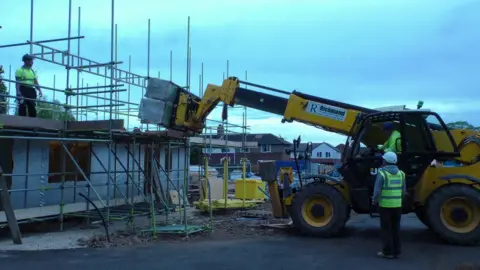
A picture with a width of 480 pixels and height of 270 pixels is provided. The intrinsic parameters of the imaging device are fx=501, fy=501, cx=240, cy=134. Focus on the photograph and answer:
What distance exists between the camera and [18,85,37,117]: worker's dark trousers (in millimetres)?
11258

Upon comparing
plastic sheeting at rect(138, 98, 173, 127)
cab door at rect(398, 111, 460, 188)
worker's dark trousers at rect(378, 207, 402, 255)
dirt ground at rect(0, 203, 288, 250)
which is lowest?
dirt ground at rect(0, 203, 288, 250)

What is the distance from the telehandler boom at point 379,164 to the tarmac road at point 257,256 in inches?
19.7

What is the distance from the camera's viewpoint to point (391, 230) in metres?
8.60

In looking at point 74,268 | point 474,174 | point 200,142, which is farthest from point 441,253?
point 200,142

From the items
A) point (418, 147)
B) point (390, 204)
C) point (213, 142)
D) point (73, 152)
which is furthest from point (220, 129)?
point (390, 204)

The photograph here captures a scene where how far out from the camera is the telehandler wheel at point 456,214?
973 cm

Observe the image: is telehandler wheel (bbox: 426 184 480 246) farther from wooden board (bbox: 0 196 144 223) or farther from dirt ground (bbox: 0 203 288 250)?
wooden board (bbox: 0 196 144 223)

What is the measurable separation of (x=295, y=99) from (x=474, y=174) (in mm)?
4120

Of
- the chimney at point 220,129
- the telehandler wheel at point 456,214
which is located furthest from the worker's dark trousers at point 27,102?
the telehandler wheel at point 456,214

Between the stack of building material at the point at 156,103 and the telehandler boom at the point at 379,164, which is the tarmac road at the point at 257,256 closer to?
the telehandler boom at the point at 379,164

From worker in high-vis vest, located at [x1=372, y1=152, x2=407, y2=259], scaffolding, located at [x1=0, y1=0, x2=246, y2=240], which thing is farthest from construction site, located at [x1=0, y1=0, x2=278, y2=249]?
worker in high-vis vest, located at [x1=372, y1=152, x2=407, y2=259]

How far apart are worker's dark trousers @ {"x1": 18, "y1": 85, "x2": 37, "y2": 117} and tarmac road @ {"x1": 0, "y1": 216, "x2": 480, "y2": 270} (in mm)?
3705

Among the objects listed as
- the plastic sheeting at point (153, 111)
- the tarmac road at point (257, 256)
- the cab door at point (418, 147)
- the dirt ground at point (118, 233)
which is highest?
the plastic sheeting at point (153, 111)

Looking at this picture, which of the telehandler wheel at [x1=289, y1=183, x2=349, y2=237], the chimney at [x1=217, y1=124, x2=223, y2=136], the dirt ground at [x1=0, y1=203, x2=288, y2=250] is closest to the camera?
the dirt ground at [x1=0, y1=203, x2=288, y2=250]
